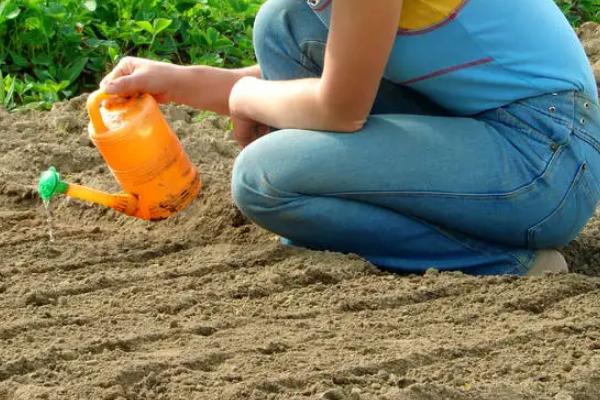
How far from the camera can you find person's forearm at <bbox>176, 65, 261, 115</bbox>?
11.5ft

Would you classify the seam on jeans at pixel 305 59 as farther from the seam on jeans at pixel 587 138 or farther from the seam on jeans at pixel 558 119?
the seam on jeans at pixel 587 138

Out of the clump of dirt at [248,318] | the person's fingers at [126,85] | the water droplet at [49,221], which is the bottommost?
the water droplet at [49,221]

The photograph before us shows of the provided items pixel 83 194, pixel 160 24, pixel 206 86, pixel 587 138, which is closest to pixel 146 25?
pixel 160 24

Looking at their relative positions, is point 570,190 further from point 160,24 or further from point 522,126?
point 160,24

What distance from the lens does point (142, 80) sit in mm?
3432

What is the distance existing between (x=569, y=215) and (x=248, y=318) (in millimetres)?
850

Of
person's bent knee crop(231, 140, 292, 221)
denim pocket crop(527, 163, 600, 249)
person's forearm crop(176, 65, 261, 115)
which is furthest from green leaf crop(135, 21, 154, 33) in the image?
denim pocket crop(527, 163, 600, 249)

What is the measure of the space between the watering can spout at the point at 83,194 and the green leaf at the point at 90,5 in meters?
1.65

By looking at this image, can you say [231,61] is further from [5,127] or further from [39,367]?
[39,367]

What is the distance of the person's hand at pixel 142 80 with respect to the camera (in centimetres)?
340

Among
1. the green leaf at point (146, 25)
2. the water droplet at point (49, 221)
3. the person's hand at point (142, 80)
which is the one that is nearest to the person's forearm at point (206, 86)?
the person's hand at point (142, 80)

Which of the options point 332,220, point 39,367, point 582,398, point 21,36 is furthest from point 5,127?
point 582,398

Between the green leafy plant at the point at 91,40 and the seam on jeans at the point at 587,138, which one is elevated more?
the seam on jeans at the point at 587,138

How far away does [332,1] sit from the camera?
2939 mm
